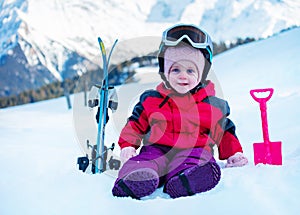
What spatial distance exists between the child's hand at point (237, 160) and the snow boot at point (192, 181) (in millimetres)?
480

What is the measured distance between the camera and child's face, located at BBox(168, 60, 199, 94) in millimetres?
2398

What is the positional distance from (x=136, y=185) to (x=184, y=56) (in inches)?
39.5

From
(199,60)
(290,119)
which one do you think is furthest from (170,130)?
(290,119)

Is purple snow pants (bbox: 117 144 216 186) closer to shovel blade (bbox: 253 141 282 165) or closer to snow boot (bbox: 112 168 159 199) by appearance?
snow boot (bbox: 112 168 159 199)

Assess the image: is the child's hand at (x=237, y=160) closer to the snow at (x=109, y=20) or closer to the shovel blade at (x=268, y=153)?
the shovel blade at (x=268, y=153)

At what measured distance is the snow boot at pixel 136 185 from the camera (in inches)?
71.7

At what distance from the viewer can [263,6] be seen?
18588 cm

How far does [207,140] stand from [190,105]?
275 millimetres

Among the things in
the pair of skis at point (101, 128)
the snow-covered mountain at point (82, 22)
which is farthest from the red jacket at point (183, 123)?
the snow-covered mountain at point (82, 22)

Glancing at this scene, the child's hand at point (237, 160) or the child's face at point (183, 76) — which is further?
the child's face at point (183, 76)

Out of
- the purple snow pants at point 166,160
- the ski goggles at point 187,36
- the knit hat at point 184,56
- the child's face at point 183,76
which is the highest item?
the ski goggles at point 187,36

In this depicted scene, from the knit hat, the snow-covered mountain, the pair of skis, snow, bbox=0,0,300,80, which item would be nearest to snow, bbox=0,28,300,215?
the pair of skis

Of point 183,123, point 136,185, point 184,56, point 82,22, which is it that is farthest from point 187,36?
point 82,22

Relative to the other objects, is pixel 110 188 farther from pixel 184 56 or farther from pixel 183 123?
pixel 184 56
